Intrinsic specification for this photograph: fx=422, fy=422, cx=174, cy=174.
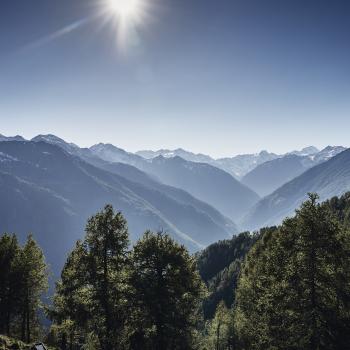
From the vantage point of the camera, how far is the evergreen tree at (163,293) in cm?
3572

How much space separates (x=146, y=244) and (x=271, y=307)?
11703 millimetres

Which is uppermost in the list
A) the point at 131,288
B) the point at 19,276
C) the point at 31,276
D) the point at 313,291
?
the point at 19,276

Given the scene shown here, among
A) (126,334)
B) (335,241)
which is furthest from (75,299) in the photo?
(335,241)

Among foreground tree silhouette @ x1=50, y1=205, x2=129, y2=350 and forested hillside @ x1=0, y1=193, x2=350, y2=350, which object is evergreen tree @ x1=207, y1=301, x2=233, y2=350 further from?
foreground tree silhouette @ x1=50, y1=205, x2=129, y2=350

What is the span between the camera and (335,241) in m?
32.0

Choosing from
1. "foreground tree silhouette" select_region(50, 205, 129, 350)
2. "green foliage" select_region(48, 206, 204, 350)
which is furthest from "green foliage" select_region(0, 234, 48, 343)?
"foreground tree silhouette" select_region(50, 205, 129, 350)

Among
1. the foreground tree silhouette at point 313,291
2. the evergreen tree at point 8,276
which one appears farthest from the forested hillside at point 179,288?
the evergreen tree at point 8,276

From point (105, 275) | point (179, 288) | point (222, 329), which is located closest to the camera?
point (105, 275)

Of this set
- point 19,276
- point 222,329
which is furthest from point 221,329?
point 19,276

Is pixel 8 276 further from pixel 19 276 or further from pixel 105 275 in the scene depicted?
pixel 105 275

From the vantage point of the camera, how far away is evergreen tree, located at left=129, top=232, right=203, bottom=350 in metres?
35.7

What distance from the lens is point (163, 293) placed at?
3588 cm

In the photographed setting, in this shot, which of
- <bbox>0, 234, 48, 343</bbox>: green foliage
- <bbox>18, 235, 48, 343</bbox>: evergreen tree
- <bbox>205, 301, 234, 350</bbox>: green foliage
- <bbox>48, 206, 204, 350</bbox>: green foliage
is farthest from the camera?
<bbox>205, 301, 234, 350</bbox>: green foliage

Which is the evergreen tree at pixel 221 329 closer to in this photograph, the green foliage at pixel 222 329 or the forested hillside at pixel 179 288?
the green foliage at pixel 222 329
